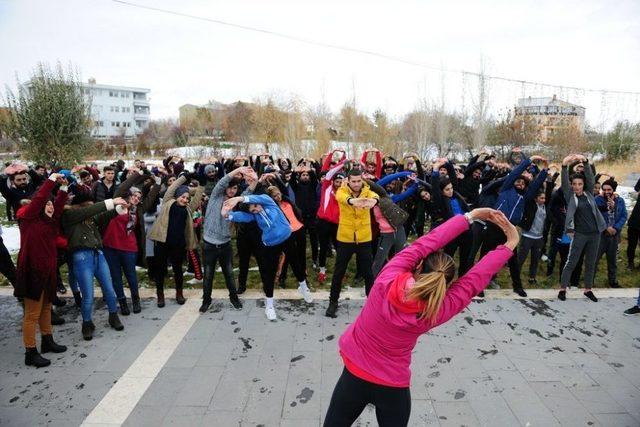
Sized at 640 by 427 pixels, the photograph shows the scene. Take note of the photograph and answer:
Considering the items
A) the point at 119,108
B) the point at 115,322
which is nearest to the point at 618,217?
the point at 115,322

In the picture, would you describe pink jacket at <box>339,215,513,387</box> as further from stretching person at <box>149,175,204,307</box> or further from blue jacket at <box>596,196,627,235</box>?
blue jacket at <box>596,196,627,235</box>

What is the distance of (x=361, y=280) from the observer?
251 inches

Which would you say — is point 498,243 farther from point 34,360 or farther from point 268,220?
point 34,360

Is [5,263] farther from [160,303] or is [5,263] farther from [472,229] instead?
[472,229]

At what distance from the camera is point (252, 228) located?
17.3 feet

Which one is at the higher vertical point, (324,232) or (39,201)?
(39,201)

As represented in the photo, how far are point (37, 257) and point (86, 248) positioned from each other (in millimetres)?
568

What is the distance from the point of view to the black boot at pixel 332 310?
511 cm

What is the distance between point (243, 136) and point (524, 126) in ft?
62.4

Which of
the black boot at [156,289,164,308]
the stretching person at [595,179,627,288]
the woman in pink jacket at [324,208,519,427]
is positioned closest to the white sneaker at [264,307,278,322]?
the black boot at [156,289,164,308]

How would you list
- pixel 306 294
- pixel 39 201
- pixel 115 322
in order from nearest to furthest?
1. pixel 39 201
2. pixel 115 322
3. pixel 306 294

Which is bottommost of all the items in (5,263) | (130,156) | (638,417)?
(638,417)

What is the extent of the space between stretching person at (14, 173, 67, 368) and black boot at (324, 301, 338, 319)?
10.3ft

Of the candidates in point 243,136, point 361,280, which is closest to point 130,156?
point 243,136
